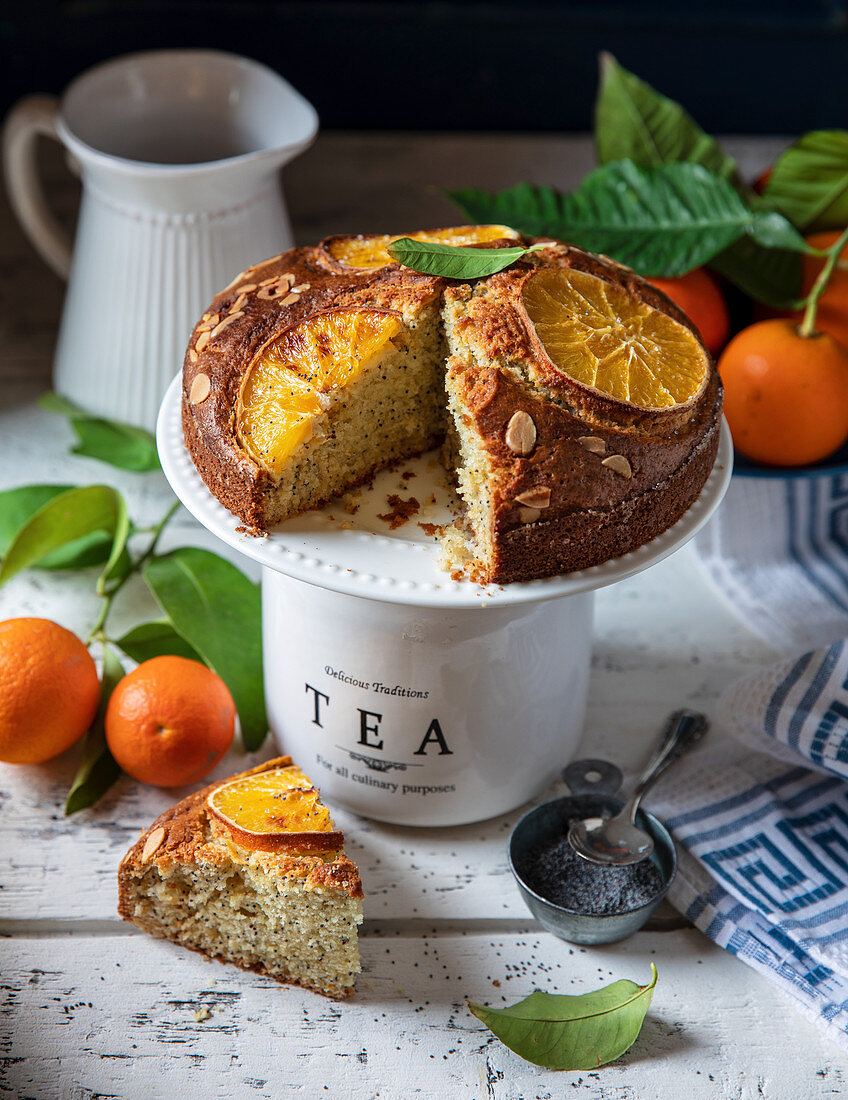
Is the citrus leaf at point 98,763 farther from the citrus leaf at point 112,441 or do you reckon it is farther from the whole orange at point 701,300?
the whole orange at point 701,300

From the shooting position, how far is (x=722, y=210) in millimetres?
2158

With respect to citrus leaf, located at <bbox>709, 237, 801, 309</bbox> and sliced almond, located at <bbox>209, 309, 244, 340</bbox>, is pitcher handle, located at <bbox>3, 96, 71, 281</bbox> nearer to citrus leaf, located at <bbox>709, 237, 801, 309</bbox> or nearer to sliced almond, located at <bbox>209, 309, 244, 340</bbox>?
sliced almond, located at <bbox>209, 309, 244, 340</bbox>

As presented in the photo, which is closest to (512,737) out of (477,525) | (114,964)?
(477,525)

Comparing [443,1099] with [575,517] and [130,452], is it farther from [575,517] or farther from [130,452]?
[130,452]

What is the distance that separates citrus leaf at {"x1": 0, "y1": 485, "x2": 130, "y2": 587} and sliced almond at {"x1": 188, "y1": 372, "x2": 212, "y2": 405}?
593 millimetres

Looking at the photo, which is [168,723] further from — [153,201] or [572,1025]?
[153,201]

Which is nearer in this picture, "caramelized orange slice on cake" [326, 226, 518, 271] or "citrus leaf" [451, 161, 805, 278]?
"caramelized orange slice on cake" [326, 226, 518, 271]

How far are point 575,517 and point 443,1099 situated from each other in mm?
808

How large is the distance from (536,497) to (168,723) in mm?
728

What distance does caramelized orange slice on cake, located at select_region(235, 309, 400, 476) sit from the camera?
1.52m

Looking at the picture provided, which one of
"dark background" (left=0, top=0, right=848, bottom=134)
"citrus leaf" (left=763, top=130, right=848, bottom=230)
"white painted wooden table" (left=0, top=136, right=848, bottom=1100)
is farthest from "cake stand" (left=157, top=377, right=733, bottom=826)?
"dark background" (left=0, top=0, right=848, bottom=134)

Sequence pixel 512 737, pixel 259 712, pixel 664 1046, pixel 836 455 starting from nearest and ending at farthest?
pixel 664 1046
pixel 512 737
pixel 259 712
pixel 836 455

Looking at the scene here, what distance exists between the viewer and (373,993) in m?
1.63

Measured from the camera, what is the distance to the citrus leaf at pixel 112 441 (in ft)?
7.78
